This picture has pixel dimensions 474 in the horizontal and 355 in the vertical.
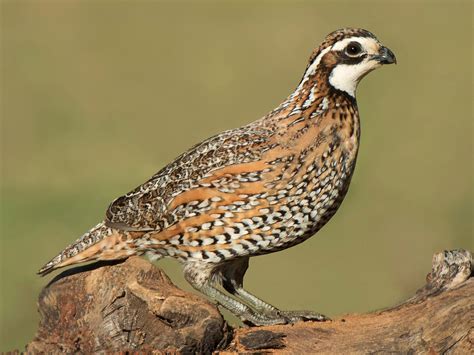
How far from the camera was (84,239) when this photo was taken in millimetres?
7824

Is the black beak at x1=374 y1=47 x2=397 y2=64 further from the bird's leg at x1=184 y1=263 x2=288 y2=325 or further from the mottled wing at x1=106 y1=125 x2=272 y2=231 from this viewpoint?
the bird's leg at x1=184 y1=263 x2=288 y2=325

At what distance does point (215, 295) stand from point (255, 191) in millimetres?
925

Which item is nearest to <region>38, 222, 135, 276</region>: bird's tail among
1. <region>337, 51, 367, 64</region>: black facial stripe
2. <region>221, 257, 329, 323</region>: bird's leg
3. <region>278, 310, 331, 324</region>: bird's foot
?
<region>221, 257, 329, 323</region>: bird's leg

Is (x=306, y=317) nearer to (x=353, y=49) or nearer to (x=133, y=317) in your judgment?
(x=133, y=317)

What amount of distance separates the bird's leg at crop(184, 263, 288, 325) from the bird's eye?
2003 millimetres

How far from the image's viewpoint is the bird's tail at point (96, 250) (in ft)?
25.5

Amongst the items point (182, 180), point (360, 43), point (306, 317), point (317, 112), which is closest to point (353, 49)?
point (360, 43)

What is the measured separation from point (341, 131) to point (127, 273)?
2133 millimetres

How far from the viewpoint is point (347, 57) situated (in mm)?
7809

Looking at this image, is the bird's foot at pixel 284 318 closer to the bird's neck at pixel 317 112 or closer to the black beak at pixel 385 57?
the bird's neck at pixel 317 112

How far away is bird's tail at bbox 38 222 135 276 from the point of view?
7.76 meters

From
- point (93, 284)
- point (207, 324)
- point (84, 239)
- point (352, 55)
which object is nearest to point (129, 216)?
point (84, 239)

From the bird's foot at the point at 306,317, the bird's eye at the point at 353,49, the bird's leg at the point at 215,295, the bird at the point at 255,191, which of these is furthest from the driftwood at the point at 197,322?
the bird's eye at the point at 353,49

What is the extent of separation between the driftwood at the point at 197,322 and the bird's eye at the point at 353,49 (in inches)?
67.5
